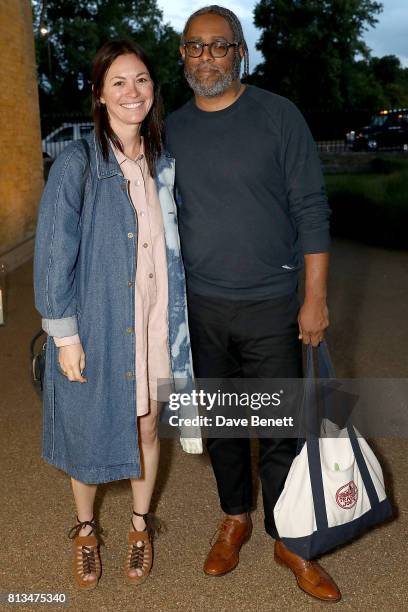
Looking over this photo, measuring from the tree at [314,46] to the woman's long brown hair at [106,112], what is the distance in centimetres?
3519

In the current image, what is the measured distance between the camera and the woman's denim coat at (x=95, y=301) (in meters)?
2.47

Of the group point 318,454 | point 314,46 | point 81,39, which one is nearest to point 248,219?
point 318,454

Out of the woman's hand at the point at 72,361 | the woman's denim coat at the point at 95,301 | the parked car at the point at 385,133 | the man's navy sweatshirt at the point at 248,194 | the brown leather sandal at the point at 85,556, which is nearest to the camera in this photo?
the woman's denim coat at the point at 95,301

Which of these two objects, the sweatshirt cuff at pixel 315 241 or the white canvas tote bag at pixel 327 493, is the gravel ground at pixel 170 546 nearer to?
the white canvas tote bag at pixel 327 493

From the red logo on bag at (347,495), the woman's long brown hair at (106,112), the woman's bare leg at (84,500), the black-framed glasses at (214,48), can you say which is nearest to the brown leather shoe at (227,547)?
the woman's bare leg at (84,500)

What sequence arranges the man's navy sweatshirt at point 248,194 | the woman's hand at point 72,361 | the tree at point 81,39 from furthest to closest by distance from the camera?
the tree at point 81,39
the man's navy sweatshirt at point 248,194
the woman's hand at point 72,361

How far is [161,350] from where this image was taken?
2807 mm

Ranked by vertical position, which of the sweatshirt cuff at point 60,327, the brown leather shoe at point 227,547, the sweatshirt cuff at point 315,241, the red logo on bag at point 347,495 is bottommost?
the brown leather shoe at point 227,547

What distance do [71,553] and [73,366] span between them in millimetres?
1056

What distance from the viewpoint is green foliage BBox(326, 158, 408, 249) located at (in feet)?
38.8

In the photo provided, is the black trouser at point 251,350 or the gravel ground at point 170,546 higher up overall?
the black trouser at point 251,350

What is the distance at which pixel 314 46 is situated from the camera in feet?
120

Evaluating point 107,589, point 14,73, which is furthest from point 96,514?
point 14,73

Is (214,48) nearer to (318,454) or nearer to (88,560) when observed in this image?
(318,454)
